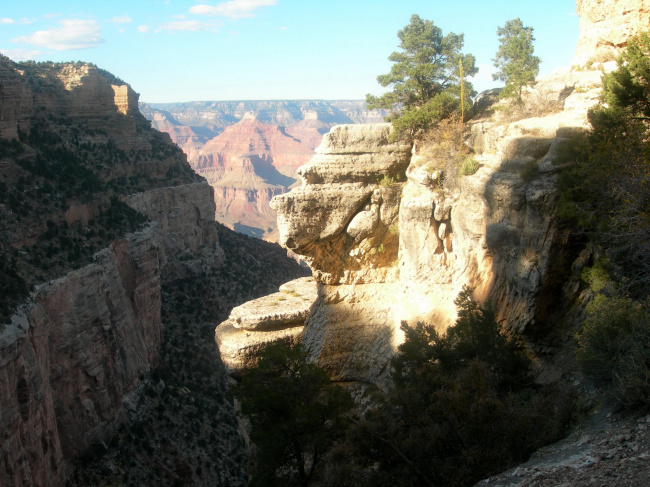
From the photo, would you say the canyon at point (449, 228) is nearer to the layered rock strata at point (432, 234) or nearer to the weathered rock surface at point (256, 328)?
the layered rock strata at point (432, 234)

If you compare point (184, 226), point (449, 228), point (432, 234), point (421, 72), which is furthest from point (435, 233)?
point (184, 226)

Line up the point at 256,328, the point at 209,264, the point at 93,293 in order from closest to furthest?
the point at 256,328
the point at 93,293
the point at 209,264

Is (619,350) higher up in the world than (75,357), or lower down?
higher up

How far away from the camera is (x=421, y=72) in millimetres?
15531

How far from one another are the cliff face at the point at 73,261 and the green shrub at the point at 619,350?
1850 centimetres

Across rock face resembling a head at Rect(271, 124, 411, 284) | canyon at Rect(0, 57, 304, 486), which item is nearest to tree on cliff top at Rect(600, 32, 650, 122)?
rock face resembling a head at Rect(271, 124, 411, 284)

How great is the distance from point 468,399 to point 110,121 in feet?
129

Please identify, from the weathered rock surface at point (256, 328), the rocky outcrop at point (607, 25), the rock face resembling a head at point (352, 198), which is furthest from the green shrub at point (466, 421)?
the weathered rock surface at point (256, 328)

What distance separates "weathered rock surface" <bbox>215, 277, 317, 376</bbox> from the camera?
18172 mm

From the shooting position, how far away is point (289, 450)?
1135cm

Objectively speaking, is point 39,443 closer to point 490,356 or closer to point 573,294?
point 490,356

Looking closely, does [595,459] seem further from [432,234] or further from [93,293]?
[93,293]

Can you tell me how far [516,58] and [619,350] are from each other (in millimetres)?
18696

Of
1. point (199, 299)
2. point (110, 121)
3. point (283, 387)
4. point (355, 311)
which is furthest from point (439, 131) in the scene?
point (110, 121)
